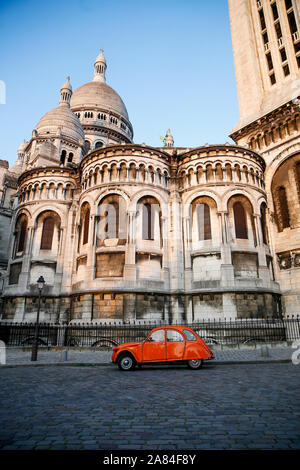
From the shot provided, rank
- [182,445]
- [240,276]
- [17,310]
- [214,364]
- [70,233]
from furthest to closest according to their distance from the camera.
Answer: [70,233] < [17,310] < [240,276] < [214,364] < [182,445]

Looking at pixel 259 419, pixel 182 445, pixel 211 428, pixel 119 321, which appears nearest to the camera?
pixel 182 445

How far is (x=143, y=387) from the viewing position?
23.8 feet

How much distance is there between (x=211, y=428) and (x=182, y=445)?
78cm

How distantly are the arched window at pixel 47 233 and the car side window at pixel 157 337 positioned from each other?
16.5 meters

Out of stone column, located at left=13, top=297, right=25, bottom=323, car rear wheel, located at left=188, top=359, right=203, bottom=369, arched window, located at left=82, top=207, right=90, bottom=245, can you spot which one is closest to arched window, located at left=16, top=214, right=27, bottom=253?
stone column, located at left=13, top=297, right=25, bottom=323

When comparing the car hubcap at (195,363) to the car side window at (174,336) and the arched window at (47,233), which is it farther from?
the arched window at (47,233)

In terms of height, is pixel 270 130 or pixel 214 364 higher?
pixel 270 130

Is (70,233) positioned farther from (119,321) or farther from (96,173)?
(119,321)

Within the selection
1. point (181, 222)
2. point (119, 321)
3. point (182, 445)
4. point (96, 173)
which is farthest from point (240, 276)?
point (182, 445)

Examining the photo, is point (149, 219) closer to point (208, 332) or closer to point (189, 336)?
point (208, 332)

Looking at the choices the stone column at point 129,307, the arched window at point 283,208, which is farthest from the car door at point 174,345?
the arched window at point 283,208

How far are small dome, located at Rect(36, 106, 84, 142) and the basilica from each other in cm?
2227

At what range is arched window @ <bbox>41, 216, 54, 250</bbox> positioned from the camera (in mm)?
24525
